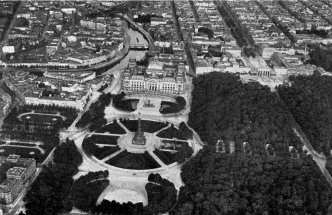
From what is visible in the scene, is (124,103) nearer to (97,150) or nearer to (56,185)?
(97,150)

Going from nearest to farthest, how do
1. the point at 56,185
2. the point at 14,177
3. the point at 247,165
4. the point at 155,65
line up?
the point at 14,177, the point at 56,185, the point at 247,165, the point at 155,65

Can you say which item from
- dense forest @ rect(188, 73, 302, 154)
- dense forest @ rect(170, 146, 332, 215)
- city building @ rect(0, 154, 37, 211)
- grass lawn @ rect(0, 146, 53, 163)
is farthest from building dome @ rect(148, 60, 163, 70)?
city building @ rect(0, 154, 37, 211)

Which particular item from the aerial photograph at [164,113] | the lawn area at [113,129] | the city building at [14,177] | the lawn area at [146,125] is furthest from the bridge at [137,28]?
the city building at [14,177]

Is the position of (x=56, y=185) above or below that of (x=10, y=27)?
above

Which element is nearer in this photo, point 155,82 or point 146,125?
point 146,125

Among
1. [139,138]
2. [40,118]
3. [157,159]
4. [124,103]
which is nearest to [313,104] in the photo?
[157,159]

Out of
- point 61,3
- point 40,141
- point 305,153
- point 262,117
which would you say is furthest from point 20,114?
point 61,3
